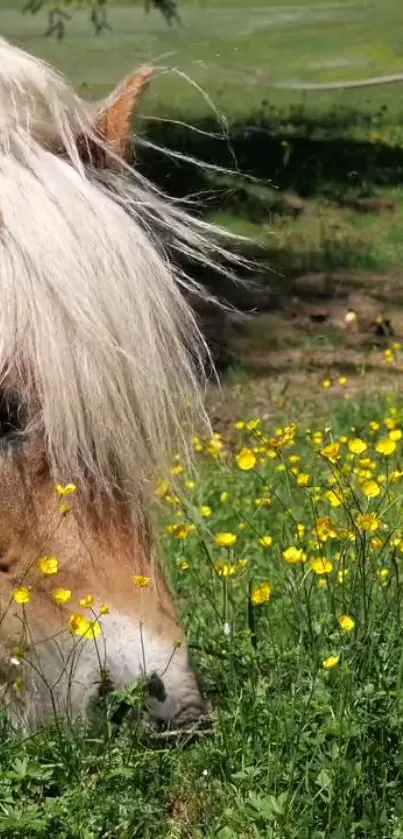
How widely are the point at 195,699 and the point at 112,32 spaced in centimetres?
769

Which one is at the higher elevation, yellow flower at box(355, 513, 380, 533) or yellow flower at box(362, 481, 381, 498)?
yellow flower at box(362, 481, 381, 498)

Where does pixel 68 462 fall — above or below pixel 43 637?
above

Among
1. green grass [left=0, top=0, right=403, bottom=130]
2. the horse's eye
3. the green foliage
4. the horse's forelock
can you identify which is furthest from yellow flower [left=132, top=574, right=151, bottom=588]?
the green foliage

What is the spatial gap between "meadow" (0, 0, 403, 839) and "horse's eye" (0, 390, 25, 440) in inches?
12.6

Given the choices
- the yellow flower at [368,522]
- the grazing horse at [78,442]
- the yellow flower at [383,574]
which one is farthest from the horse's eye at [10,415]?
the yellow flower at [383,574]

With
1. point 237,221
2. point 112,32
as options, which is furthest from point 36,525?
point 237,221

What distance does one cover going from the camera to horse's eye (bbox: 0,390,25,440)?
2625 millimetres

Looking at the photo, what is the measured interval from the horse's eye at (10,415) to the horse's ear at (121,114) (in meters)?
0.72

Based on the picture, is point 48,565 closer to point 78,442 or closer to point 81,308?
point 78,442

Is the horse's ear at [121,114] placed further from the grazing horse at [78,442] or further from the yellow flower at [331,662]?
the yellow flower at [331,662]

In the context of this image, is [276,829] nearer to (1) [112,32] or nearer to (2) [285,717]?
(2) [285,717]

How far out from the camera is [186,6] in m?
10.6

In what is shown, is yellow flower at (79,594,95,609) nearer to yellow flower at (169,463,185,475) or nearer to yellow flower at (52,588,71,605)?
yellow flower at (52,588,71,605)

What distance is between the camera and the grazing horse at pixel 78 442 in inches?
101
